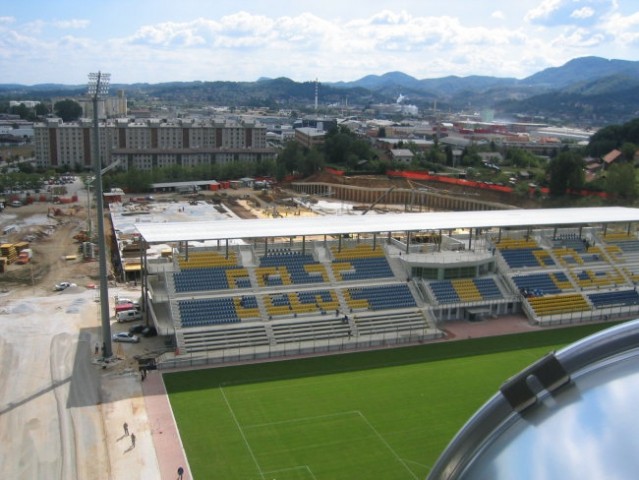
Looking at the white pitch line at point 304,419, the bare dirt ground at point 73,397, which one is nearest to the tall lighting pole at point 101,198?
the bare dirt ground at point 73,397

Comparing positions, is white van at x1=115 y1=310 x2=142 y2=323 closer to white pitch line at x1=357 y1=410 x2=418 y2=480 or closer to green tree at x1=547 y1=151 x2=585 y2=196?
white pitch line at x1=357 y1=410 x2=418 y2=480

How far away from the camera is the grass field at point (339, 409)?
17.5 metres

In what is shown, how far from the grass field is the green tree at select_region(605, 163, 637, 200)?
3282cm

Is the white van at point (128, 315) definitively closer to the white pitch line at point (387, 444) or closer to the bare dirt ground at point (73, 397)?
the bare dirt ground at point (73, 397)

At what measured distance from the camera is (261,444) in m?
18.5

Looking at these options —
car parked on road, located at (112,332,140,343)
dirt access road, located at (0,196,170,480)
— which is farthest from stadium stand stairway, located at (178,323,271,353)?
car parked on road, located at (112,332,140,343)

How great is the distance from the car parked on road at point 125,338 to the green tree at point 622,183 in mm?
44243

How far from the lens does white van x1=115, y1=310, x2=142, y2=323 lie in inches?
1108

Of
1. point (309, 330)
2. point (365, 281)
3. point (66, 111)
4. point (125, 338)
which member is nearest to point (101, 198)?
point (125, 338)

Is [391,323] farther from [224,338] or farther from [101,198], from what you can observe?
[101,198]

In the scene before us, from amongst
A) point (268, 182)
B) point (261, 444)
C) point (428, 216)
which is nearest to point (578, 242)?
point (428, 216)

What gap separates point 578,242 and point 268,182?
152 ft

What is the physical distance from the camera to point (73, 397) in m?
21.0

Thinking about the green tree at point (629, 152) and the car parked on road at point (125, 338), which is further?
the green tree at point (629, 152)
